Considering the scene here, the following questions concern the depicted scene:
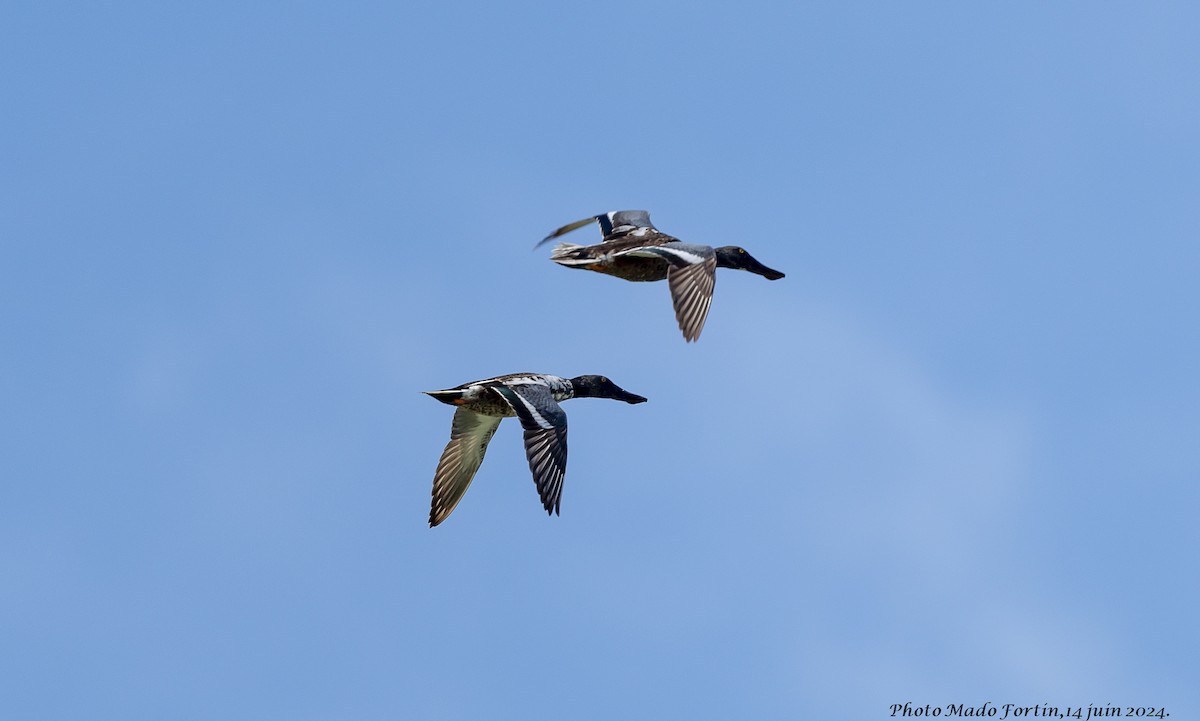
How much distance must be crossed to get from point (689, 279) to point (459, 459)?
376cm

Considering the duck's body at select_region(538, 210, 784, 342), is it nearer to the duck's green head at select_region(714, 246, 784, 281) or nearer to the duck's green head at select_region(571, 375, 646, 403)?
the duck's green head at select_region(714, 246, 784, 281)

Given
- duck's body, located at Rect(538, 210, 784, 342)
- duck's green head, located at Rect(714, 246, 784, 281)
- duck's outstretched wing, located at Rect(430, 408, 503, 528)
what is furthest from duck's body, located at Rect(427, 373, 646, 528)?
duck's green head, located at Rect(714, 246, 784, 281)

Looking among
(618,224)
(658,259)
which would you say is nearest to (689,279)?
(658,259)

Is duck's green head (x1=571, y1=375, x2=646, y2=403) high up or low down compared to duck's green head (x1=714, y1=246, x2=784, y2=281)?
down

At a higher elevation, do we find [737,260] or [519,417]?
[737,260]

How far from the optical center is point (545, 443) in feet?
44.1

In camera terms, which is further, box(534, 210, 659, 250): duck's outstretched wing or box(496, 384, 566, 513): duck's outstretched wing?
box(534, 210, 659, 250): duck's outstretched wing

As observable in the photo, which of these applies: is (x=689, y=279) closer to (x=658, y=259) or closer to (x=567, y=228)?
(x=658, y=259)

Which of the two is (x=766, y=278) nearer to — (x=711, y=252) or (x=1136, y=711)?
(x=711, y=252)

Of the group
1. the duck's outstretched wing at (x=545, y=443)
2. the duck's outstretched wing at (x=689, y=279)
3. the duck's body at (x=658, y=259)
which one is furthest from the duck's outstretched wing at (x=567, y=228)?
the duck's outstretched wing at (x=545, y=443)

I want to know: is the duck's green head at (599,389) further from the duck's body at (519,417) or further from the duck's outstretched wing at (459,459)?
the duck's outstretched wing at (459,459)

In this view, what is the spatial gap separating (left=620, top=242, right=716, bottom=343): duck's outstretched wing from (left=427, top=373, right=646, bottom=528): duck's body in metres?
1.65

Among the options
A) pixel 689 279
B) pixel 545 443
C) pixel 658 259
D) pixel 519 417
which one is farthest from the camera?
pixel 658 259

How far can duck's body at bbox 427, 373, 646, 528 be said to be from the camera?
1335cm
